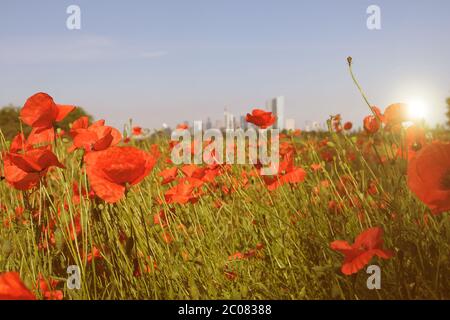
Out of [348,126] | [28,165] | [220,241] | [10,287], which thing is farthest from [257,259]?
[348,126]

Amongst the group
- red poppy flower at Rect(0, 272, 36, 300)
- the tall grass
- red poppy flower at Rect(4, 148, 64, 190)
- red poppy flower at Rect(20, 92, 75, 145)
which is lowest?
the tall grass

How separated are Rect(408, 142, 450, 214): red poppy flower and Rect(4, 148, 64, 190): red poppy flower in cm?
79

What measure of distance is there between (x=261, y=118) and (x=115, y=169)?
97 centimetres

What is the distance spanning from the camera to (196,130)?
2207 mm

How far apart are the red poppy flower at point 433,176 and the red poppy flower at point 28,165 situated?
0.79m

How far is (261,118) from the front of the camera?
6.53 ft

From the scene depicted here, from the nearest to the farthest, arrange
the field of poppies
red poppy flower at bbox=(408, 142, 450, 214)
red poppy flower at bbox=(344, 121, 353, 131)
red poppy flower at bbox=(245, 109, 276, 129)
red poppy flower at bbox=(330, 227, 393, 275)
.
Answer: red poppy flower at bbox=(408, 142, 450, 214), red poppy flower at bbox=(330, 227, 393, 275), the field of poppies, red poppy flower at bbox=(245, 109, 276, 129), red poppy flower at bbox=(344, 121, 353, 131)

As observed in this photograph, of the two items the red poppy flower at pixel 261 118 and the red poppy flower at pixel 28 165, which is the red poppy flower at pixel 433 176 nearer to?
the red poppy flower at pixel 28 165

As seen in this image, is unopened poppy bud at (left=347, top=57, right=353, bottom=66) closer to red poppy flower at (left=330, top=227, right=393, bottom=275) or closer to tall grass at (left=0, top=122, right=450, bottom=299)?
tall grass at (left=0, top=122, right=450, bottom=299)

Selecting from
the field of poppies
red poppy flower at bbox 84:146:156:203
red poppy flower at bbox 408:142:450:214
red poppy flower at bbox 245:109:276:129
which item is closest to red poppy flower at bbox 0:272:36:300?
the field of poppies

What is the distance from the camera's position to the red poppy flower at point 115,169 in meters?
1.11

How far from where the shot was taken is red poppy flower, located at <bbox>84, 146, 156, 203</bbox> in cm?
111
